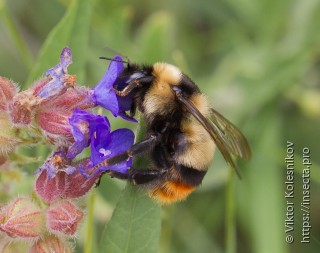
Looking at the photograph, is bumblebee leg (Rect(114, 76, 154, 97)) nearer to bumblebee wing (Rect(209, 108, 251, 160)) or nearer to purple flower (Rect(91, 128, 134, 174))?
purple flower (Rect(91, 128, 134, 174))

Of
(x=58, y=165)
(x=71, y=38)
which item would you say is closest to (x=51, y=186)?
(x=58, y=165)

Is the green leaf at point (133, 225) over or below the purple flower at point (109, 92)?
below

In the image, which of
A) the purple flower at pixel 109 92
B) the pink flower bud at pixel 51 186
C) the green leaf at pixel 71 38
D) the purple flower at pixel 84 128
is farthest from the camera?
the green leaf at pixel 71 38

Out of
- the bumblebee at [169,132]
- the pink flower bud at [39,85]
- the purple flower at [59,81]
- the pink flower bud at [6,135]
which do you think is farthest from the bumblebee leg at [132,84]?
the pink flower bud at [6,135]

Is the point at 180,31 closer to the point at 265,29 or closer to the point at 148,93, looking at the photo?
the point at 265,29

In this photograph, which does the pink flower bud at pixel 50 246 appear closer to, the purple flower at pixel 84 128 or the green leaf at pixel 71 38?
the purple flower at pixel 84 128

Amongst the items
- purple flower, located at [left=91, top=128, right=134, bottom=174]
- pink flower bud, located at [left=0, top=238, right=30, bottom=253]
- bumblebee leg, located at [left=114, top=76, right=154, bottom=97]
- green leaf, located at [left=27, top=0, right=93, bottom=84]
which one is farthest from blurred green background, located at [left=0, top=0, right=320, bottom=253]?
bumblebee leg, located at [left=114, top=76, right=154, bottom=97]
